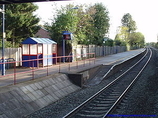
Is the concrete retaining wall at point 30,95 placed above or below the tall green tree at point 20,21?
below

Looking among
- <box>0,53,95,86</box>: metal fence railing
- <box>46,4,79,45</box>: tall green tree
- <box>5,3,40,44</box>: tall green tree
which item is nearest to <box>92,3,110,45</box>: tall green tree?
<box>46,4,79,45</box>: tall green tree

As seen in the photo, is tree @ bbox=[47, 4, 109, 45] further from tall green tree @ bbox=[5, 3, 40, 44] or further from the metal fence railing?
the metal fence railing

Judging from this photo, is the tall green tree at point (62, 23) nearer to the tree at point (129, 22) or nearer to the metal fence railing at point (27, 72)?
the metal fence railing at point (27, 72)

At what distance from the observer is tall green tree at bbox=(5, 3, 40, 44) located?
25.0 metres

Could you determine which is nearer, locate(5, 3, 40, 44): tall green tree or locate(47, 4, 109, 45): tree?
locate(5, 3, 40, 44): tall green tree

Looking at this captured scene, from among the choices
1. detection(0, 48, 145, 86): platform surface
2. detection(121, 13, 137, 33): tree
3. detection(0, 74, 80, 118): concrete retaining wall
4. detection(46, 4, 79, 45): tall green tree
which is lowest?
detection(0, 74, 80, 118): concrete retaining wall

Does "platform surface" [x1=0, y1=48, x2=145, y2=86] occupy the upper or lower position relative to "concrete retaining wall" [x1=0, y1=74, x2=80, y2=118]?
upper

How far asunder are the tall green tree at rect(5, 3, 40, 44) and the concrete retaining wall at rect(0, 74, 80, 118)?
45.1 ft

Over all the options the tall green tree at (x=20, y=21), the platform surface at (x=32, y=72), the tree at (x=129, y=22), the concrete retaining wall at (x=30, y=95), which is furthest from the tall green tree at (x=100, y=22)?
the tree at (x=129, y=22)

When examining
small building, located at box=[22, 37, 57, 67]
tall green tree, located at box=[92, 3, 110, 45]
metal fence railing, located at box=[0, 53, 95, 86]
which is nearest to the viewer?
metal fence railing, located at box=[0, 53, 95, 86]

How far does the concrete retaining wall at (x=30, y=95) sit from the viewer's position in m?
8.64

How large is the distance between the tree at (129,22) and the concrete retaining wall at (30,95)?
323 ft

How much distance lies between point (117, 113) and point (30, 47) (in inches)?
442

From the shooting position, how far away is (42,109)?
9.66 meters
